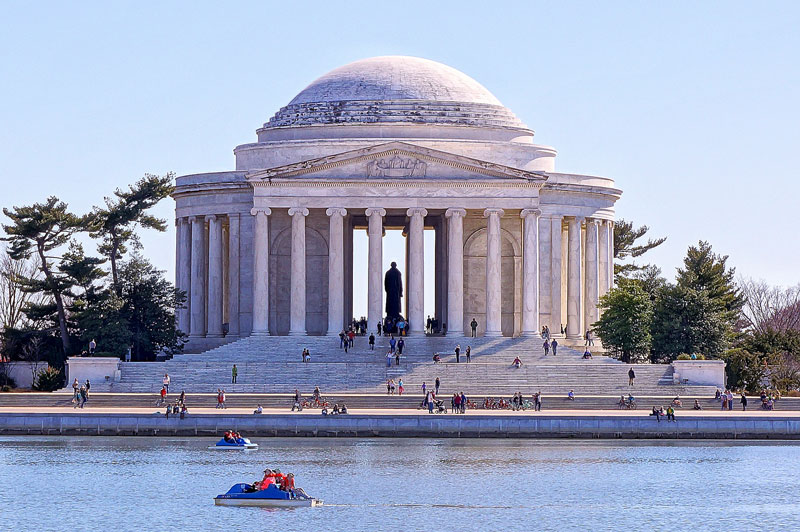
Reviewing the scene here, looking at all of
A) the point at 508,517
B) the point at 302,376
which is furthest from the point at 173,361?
the point at 508,517

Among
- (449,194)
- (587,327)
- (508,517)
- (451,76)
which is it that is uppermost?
(451,76)

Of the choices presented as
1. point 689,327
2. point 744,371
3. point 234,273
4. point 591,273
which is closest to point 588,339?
point 591,273

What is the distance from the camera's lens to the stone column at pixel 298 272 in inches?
4573

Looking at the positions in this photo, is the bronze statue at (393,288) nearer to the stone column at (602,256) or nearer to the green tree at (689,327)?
the stone column at (602,256)

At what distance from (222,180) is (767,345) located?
37.3 m

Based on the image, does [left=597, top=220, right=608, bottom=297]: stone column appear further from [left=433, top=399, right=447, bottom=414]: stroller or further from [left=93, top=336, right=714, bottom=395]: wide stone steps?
[left=433, top=399, right=447, bottom=414]: stroller

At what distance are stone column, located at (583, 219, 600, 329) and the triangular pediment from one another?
11.2 meters

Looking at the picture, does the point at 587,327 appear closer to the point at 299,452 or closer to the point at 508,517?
the point at 299,452

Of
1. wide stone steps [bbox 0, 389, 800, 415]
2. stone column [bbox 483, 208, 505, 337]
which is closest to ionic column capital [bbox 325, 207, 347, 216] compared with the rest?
stone column [bbox 483, 208, 505, 337]

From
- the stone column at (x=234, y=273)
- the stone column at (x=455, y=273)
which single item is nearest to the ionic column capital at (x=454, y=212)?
the stone column at (x=455, y=273)

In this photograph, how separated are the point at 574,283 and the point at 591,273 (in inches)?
98.9

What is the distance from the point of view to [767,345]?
377 ft

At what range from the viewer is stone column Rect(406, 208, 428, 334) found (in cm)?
11588

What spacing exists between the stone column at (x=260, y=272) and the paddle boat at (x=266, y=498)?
48985 millimetres
